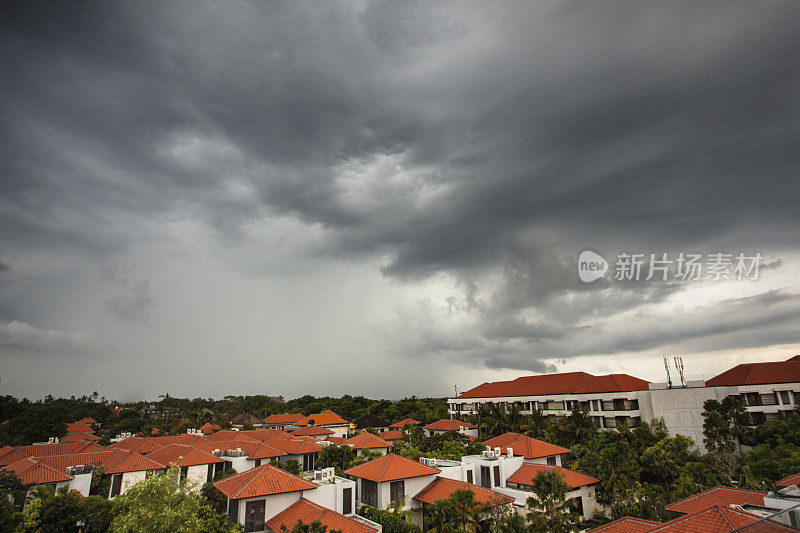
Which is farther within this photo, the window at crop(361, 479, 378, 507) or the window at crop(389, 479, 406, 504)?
the window at crop(361, 479, 378, 507)

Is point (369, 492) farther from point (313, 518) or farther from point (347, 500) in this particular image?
point (313, 518)

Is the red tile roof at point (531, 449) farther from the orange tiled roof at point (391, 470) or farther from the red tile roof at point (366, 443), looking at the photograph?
the red tile roof at point (366, 443)

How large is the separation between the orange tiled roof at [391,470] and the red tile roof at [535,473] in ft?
28.2

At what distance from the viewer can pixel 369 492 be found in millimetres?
33312

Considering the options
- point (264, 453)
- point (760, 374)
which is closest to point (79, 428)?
point (264, 453)

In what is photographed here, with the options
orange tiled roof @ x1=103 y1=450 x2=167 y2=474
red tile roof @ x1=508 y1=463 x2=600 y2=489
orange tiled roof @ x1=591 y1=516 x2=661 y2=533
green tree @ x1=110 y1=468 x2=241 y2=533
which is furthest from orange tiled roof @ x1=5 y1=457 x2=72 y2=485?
orange tiled roof @ x1=591 y1=516 x2=661 y2=533

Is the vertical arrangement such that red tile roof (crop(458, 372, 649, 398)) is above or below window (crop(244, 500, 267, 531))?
above

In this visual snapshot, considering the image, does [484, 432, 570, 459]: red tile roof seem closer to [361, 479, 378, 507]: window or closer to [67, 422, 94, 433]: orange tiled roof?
[361, 479, 378, 507]: window

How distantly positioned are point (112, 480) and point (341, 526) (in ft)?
80.1

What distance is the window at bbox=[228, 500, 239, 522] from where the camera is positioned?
2713 cm

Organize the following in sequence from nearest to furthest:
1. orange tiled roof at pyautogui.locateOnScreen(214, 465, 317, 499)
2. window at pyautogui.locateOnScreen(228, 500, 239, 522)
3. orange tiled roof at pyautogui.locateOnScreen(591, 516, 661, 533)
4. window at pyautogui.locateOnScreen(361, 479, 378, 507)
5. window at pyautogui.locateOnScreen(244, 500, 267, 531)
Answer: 1. orange tiled roof at pyautogui.locateOnScreen(591, 516, 661, 533)
2. window at pyautogui.locateOnScreen(244, 500, 267, 531)
3. orange tiled roof at pyautogui.locateOnScreen(214, 465, 317, 499)
4. window at pyautogui.locateOnScreen(228, 500, 239, 522)
5. window at pyautogui.locateOnScreen(361, 479, 378, 507)

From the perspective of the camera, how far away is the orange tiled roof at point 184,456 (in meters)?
38.0

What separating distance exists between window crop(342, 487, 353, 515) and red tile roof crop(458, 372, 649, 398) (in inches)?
1816

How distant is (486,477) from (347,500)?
45.6 ft
